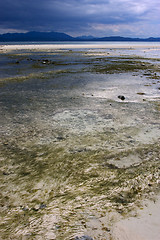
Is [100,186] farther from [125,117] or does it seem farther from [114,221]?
[125,117]

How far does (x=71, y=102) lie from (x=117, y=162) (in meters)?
6.40

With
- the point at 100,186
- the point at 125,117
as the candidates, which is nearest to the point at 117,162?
the point at 100,186

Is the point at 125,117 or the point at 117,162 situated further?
the point at 125,117

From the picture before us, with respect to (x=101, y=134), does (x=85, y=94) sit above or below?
above

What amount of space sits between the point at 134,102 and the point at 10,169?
877 cm

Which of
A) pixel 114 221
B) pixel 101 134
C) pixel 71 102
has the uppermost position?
pixel 71 102

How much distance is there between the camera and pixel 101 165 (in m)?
5.15

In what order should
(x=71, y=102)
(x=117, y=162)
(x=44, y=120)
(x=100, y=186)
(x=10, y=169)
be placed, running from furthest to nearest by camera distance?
(x=71, y=102)
(x=44, y=120)
(x=117, y=162)
(x=10, y=169)
(x=100, y=186)

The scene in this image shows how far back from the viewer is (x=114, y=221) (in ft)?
10.9

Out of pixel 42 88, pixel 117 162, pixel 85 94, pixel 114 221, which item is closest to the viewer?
pixel 114 221

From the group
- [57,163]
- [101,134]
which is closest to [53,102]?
[101,134]

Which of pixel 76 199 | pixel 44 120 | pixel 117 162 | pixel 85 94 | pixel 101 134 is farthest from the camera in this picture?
pixel 85 94

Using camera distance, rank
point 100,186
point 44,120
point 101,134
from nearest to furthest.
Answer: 1. point 100,186
2. point 101,134
3. point 44,120

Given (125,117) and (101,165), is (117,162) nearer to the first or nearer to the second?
(101,165)
